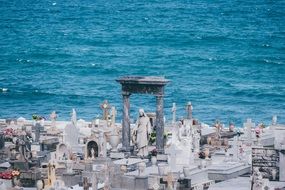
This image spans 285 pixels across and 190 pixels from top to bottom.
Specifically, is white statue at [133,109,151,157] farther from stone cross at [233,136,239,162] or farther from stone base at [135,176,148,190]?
stone base at [135,176,148,190]

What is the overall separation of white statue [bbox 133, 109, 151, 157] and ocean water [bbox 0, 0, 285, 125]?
25327 mm

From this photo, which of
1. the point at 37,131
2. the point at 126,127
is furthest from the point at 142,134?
the point at 37,131

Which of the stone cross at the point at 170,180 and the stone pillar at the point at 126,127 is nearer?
the stone cross at the point at 170,180

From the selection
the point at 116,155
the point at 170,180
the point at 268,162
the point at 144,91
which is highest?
the point at 144,91

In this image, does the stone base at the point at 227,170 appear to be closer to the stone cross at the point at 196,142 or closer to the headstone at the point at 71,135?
the stone cross at the point at 196,142

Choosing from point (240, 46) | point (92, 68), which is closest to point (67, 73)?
point (92, 68)

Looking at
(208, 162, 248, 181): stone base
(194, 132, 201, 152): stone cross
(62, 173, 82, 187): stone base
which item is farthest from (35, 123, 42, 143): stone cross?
(208, 162, 248, 181): stone base

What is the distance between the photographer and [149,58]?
12912 cm

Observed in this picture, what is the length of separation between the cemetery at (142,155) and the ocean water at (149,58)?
23235 mm

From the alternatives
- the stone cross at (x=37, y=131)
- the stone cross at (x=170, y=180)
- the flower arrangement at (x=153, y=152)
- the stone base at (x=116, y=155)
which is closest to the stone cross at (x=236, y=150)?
the flower arrangement at (x=153, y=152)

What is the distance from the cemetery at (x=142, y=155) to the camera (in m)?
43.7

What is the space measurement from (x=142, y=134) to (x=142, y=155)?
2.76 ft

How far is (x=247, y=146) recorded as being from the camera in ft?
162

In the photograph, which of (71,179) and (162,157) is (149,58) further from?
(71,179)
